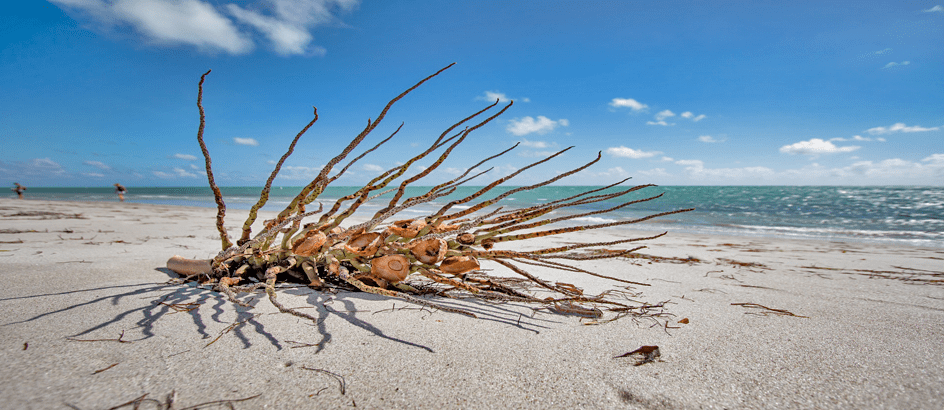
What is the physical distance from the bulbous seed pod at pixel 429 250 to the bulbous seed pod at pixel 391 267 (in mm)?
62

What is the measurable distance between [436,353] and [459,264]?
15.4 inches

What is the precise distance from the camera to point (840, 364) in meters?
0.99

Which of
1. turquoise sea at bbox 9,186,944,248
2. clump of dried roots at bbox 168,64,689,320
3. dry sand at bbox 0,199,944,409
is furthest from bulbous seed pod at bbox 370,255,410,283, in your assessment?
turquoise sea at bbox 9,186,944,248

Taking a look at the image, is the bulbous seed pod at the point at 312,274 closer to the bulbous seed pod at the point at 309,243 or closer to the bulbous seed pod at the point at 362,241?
the bulbous seed pod at the point at 309,243

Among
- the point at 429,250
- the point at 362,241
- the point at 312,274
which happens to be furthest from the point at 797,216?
the point at 312,274

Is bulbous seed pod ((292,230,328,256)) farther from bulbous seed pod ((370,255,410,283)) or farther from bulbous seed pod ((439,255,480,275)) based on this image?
bulbous seed pod ((439,255,480,275))

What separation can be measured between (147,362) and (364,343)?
1.73ft

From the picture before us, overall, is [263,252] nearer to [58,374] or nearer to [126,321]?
[126,321]

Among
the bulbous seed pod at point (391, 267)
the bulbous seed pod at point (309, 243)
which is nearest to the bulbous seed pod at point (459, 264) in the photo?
the bulbous seed pod at point (391, 267)

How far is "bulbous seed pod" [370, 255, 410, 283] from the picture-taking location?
4.55 ft

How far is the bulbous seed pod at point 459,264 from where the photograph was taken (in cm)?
135

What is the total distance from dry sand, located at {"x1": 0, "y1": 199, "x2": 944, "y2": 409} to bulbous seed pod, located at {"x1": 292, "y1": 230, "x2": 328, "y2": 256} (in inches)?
7.4

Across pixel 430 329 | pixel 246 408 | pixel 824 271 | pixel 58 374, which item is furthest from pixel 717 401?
pixel 824 271

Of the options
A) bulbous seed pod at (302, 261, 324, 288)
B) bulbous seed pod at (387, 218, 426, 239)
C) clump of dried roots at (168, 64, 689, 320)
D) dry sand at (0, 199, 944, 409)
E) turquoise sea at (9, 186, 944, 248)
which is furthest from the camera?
turquoise sea at (9, 186, 944, 248)
